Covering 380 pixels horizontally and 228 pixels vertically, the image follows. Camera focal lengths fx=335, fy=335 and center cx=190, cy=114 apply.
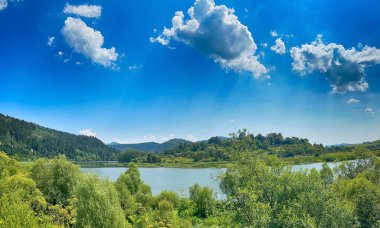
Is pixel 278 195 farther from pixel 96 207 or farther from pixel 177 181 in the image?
pixel 177 181

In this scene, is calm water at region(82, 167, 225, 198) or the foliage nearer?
the foliage

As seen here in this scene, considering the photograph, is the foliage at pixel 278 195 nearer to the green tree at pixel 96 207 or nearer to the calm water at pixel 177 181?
the green tree at pixel 96 207

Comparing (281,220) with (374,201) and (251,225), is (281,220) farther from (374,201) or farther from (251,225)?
(374,201)

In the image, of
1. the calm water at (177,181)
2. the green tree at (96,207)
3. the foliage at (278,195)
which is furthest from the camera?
the calm water at (177,181)

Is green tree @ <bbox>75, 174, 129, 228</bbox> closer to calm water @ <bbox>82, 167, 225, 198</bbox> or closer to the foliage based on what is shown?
the foliage

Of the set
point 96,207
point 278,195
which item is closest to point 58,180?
point 96,207

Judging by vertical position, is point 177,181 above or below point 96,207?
below

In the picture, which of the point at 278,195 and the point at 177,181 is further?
the point at 177,181

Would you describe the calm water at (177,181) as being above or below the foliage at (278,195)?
below

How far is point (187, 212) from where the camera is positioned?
4634 centimetres

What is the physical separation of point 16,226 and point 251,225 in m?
12.2

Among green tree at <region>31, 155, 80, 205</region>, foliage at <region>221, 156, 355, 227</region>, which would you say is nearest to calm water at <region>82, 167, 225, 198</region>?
green tree at <region>31, 155, 80, 205</region>

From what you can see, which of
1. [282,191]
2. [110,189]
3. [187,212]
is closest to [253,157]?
[282,191]

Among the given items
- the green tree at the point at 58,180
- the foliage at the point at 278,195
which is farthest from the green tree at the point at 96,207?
the green tree at the point at 58,180
